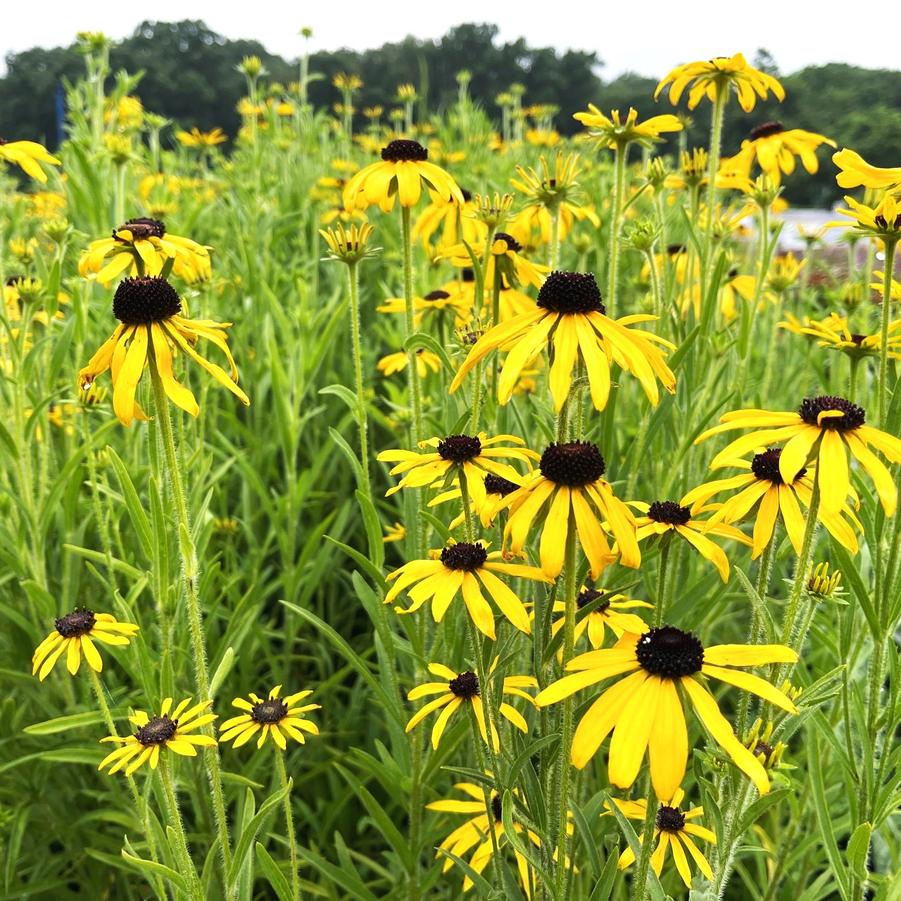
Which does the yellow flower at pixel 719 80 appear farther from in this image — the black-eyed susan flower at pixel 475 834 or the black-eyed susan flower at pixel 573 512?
the black-eyed susan flower at pixel 475 834

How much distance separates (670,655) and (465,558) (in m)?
0.34

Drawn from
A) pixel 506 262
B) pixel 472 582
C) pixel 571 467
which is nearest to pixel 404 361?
pixel 506 262

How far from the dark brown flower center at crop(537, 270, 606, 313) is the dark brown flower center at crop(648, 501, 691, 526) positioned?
331 millimetres

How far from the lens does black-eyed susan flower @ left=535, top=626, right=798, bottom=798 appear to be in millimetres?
751

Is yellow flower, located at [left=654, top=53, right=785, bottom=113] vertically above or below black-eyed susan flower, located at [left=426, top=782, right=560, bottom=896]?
above

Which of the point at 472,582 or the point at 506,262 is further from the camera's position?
the point at 506,262

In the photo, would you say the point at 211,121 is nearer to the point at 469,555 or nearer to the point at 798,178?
the point at 798,178

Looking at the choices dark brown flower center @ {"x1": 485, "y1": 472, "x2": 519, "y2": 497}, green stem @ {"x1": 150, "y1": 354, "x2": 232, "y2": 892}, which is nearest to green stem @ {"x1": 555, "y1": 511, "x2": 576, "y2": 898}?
dark brown flower center @ {"x1": 485, "y1": 472, "x2": 519, "y2": 497}

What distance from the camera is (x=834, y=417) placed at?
95cm

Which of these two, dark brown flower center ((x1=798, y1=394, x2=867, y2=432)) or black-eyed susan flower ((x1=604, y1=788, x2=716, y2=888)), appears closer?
dark brown flower center ((x1=798, y1=394, x2=867, y2=432))

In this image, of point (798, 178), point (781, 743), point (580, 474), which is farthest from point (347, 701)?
point (798, 178)

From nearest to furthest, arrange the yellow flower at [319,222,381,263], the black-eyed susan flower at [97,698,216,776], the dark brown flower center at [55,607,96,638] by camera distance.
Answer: the black-eyed susan flower at [97,698,216,776], the dark brown flower center at [55,607,96,638], the yellow flower at [319,222,381,263]

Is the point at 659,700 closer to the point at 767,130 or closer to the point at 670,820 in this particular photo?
the point at 670,820

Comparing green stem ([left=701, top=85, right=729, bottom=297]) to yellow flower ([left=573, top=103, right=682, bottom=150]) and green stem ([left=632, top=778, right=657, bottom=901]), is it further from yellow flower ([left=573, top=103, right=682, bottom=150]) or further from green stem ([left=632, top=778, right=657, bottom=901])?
green stem ([left=632, top=778, right=657, bottom=901])
